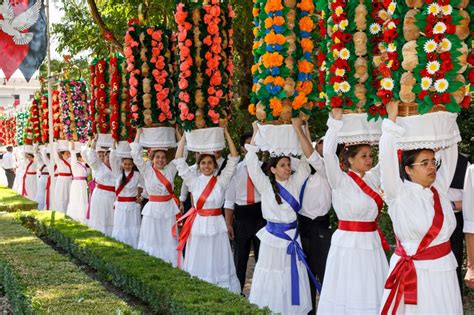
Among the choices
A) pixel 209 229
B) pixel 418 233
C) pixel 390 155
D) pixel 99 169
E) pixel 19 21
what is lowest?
pixel 209 229

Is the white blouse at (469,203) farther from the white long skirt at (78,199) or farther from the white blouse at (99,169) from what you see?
the white long skirt at (78,199)

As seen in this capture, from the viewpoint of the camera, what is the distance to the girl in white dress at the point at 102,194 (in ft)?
38.8

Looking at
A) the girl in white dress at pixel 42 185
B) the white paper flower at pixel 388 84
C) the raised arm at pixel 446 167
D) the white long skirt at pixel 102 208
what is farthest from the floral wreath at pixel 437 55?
the girl in white dress at pixel 42 185

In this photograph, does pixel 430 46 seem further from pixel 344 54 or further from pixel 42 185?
pixel 42 185

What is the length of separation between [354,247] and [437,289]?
3.88ft

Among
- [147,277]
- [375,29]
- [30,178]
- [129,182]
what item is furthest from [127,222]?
[30,178]

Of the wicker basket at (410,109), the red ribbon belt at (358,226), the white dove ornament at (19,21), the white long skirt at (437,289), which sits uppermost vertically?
Result: the white dove ornament at (19,21)

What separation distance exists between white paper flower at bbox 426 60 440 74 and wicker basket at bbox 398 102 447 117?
25 centimetres

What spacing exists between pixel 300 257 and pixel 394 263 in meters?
1.95

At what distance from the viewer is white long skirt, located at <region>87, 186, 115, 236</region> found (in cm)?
1203

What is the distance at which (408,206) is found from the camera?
4652mm

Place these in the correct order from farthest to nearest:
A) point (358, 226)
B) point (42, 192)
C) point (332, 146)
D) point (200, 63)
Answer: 1. point (42, 192)
2. point (200, 63)
3. point (358, 226)
4. point (332, 146)

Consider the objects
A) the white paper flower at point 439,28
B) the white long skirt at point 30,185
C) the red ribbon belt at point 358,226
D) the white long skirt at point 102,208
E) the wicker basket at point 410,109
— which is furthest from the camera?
the white long skirt at point 30,185

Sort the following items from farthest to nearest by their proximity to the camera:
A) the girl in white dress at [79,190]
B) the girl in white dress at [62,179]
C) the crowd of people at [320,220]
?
the girl in white dress at [62,179]
the girl in white dress at [79,190]
the crowd of people at [320,220]
